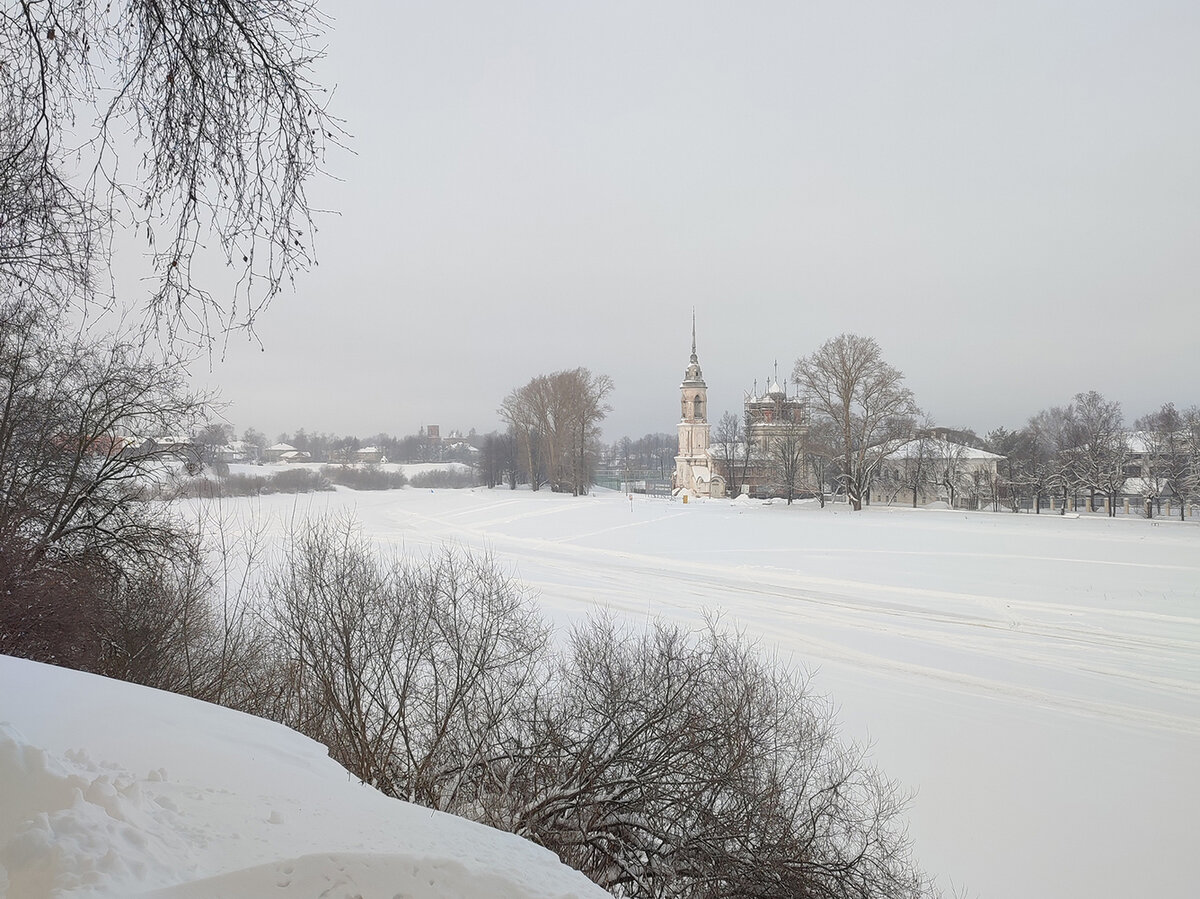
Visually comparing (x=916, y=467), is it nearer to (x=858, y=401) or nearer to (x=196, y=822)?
(x=858, y=401)

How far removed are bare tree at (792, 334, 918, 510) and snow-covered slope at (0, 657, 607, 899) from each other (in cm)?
4755

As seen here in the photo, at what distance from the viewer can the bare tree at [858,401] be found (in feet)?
154

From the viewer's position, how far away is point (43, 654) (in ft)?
32.9

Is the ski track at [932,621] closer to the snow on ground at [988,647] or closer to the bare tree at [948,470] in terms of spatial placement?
the snow on ground at [988,647]

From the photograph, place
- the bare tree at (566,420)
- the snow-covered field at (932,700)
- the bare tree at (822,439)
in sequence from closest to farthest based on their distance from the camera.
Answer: the snow-covered field at (932,700) → the bare tree at (822,439) → the bare tree at (566,420)

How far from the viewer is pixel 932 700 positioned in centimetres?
1591

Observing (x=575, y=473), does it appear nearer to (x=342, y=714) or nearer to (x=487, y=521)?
(x=487, y=521)

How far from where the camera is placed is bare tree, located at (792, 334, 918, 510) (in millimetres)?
47062

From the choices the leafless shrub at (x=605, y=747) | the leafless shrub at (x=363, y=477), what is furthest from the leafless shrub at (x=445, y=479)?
the leafless shrub at (x=605, y=747)

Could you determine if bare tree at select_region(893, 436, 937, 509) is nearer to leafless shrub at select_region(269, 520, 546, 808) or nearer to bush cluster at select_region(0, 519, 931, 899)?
bush cluster at select_region(0, 519, 931, 899)

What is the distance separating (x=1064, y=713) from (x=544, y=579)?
1878cm

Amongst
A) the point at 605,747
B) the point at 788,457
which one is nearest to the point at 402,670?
the point at 605,747

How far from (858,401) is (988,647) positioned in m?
30.9

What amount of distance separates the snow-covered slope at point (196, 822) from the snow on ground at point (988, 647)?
1037 centimetres
